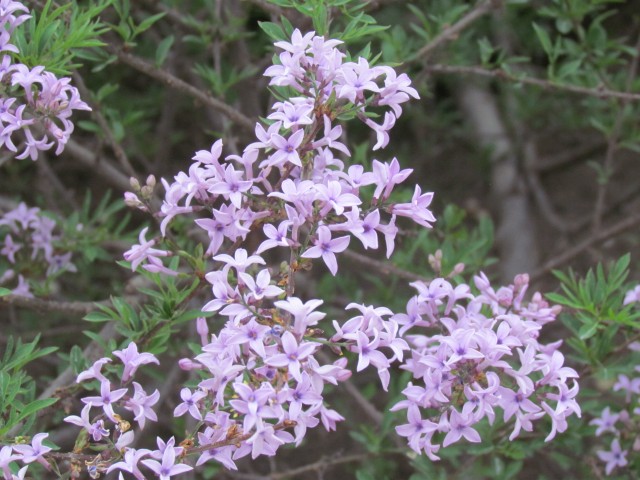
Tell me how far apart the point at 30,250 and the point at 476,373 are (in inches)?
58.9

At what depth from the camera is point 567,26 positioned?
2.89 metres

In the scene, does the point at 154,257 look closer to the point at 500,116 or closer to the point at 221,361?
the point at 221,361

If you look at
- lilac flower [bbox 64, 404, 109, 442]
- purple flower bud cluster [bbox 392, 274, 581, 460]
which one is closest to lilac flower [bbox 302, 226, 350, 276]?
purple flower bud cluster [bbox 392, 274, 581, 460]

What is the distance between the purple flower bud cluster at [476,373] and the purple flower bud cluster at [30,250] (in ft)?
3.80

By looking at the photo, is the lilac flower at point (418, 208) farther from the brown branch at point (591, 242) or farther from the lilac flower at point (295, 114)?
the brown branch at point (591, 242)

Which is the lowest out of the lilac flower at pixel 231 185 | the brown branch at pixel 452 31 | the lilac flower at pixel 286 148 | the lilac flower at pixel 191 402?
the lilac flower at pixel 191 402

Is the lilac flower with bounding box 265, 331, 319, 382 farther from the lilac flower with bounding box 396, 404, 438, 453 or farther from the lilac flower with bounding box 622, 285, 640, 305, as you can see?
the lilac flower with bounding box 622, 285, 640, 305

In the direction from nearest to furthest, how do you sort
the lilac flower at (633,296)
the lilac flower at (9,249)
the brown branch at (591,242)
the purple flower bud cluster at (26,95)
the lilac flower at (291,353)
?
the lilac flower at (291,353), the purple flower bud cluster at (26,95), the lilac flower at (633,296), the lilac flower at (9,249), the brown branch at (591,242)

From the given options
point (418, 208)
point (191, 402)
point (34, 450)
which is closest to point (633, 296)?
point (418, 208)

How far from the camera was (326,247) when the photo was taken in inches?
69.1

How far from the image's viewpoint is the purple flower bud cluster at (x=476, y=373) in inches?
72.6

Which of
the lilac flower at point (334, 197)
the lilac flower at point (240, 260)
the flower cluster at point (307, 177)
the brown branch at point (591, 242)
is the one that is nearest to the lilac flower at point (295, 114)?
the flower cluster at point (307, 177)

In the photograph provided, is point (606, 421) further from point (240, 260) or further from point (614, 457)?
point (240, 260)

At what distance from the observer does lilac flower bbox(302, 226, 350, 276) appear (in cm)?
174
